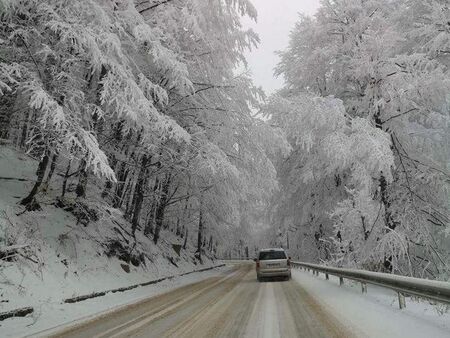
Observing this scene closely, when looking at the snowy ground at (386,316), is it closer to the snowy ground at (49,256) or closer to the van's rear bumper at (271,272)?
the snowy ground at (49,256)

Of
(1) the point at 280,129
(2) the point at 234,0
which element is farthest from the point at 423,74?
(2) the point at 234,0

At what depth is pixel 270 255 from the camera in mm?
21078

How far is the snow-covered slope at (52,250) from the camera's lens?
31.8 ft

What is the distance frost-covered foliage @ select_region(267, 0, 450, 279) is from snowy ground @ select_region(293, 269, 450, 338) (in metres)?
2.25

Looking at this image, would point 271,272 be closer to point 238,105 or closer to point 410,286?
point 238,105

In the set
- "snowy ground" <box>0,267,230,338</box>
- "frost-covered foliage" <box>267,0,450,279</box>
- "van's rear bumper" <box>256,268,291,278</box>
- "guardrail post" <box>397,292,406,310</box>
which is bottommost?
"snowy ground" <box>0,267,230,338</box>

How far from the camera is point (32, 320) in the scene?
8016 mm

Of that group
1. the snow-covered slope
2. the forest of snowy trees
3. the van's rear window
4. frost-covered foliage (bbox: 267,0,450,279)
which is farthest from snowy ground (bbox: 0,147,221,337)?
frost-covered foliage (bbox: 267,0,450,279)

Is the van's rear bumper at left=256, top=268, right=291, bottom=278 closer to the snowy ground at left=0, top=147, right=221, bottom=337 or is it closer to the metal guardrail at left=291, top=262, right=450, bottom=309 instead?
the snowy ground at left=0, top=147, right=221, bottom=337

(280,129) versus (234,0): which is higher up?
(234,0)

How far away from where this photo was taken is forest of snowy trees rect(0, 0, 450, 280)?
34.7 feet

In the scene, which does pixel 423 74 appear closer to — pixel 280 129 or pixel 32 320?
pixel 280 129

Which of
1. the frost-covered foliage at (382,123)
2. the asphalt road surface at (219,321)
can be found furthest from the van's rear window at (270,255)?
the asphalt road surface at (219,321)

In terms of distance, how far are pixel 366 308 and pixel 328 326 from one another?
2.38m
